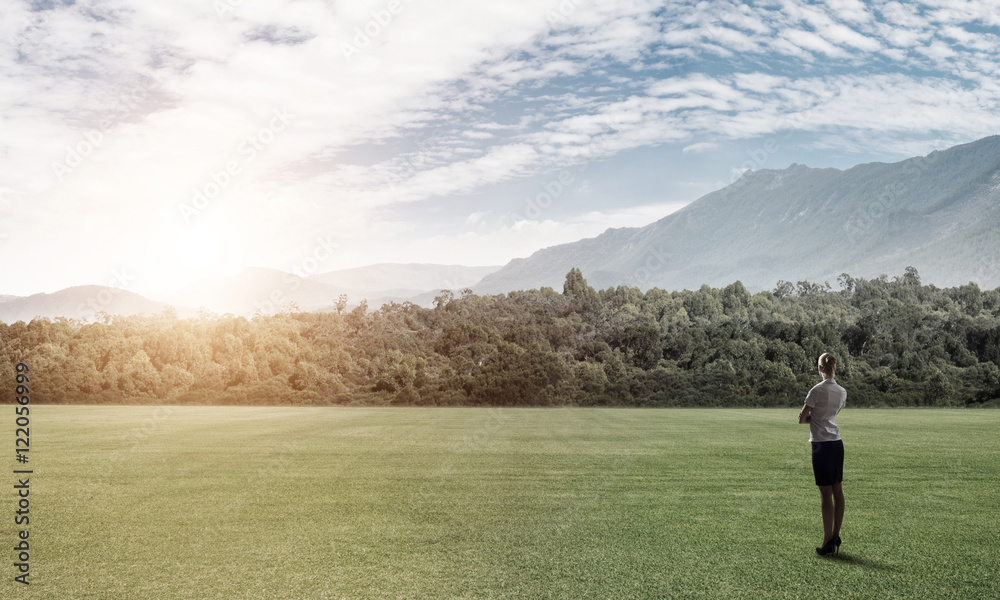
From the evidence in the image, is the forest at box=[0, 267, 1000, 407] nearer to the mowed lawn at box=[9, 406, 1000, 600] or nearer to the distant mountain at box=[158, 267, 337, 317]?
the distant mountain at box=[158, 267, 337, 317]

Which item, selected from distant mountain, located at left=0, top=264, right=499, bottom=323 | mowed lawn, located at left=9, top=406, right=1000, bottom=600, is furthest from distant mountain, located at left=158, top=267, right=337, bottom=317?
mowed lawn, located at left=9, top=406, right=1000, bottom=600

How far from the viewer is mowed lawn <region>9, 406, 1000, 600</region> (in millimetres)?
6723

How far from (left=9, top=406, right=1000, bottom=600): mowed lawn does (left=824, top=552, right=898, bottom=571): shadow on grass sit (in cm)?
3

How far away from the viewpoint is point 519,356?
42.5 metres

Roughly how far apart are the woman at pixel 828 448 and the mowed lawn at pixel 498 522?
1.12ft

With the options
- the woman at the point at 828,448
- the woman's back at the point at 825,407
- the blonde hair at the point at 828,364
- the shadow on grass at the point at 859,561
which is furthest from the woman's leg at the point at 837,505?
the blonde hair at the point at 828,364

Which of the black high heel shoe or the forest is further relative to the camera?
the forest

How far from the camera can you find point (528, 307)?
60062mm

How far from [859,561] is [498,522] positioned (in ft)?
13.0

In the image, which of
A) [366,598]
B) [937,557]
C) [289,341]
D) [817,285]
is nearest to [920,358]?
[817,285]

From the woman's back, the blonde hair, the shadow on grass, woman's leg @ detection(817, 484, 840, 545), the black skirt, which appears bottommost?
the shadow on grass

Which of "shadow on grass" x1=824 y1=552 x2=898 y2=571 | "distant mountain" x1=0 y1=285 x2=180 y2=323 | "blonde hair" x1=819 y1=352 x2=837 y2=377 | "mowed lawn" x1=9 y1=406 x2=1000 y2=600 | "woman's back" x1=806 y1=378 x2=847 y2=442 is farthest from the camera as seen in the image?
"distant mountain" x1=0 y1=285 x2=180 y2=323

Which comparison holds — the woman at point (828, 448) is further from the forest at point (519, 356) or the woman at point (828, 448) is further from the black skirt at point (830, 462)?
the forest at point (519, 356)

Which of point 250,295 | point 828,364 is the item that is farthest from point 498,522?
point 250,295
